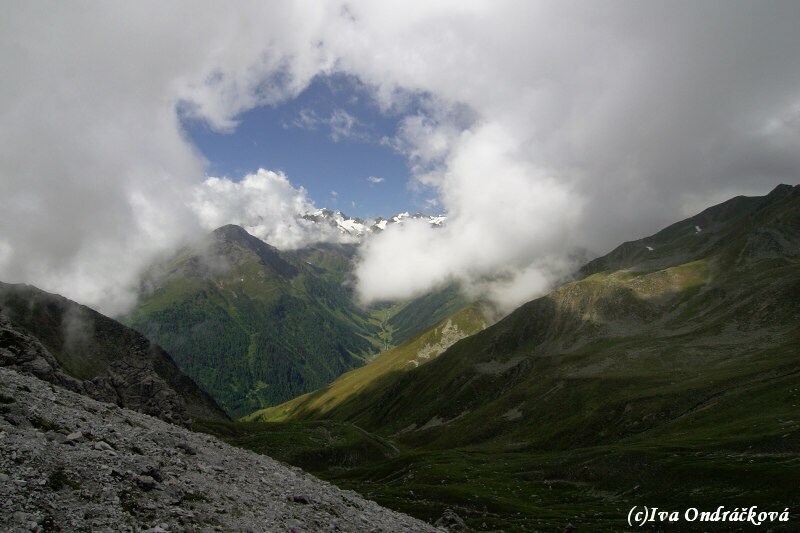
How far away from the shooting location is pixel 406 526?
40844 millimetres

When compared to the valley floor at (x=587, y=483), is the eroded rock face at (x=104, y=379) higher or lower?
higher

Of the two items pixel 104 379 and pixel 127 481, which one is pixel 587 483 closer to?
pixel 104 379

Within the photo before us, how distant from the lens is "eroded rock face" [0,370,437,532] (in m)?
20.8

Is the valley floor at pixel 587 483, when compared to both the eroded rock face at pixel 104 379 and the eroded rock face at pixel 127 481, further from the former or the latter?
the eroded rock face at pixel 104 379

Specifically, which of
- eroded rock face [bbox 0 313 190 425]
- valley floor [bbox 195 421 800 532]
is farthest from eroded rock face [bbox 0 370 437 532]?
valley floor [bbox 195 421 800 532]

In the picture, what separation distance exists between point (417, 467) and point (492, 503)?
50784 mm

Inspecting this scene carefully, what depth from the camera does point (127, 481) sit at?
24.6 meters

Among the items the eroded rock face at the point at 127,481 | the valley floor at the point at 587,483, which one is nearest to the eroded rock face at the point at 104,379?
the eroded rock face at the point at 127,481

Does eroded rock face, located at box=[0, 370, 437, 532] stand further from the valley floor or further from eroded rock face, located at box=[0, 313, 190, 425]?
the valley floor

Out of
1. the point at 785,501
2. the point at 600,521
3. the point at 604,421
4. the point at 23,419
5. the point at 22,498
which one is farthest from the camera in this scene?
the point at 604,421

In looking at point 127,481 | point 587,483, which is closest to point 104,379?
point 127,481

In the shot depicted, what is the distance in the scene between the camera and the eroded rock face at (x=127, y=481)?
20828 millimetres

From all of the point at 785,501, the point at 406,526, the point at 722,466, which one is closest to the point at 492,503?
the point at 722,466

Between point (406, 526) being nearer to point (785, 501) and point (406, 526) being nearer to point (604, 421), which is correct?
point (785, 501)
